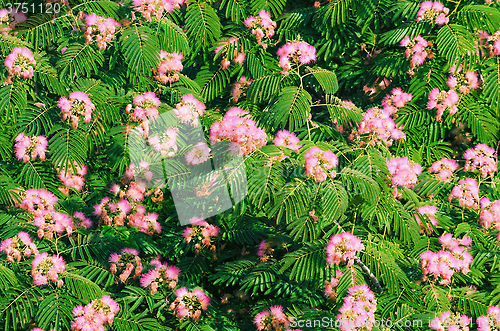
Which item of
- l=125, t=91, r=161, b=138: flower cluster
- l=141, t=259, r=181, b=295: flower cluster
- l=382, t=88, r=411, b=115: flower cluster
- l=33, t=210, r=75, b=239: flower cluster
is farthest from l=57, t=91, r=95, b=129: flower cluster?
l=382, t=88, r=411, b=115: flower cluster

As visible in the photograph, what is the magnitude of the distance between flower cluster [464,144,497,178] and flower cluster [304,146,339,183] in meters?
1.73

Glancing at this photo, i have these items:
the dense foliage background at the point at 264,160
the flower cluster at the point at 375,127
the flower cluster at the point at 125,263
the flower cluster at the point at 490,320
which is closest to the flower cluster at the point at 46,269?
the dense foliage background at the point at 264,160

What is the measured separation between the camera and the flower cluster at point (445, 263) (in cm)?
369

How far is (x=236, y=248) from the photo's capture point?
4668 millimetres

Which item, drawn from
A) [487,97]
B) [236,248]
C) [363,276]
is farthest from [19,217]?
[487,97]

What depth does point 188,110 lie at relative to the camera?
158 inches

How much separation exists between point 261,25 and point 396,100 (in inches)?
57.9

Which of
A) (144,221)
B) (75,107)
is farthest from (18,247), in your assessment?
(75,107)

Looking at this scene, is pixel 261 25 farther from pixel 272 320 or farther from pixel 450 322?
pixel 450 322

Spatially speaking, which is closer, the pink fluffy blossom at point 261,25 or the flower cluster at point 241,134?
the flower cluster at point 241,134

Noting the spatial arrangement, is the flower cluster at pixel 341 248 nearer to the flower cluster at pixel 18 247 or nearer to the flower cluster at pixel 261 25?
the flower cluster at pixel 261 25

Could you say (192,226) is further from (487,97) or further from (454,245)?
(487,97)

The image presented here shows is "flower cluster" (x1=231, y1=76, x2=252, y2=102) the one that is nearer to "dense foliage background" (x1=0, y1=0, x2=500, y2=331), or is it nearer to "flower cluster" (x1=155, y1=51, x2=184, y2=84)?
"dense foliage background" (x1=0, y1=0, x2=500, y2=331)

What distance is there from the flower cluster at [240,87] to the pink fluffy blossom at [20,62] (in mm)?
1788
